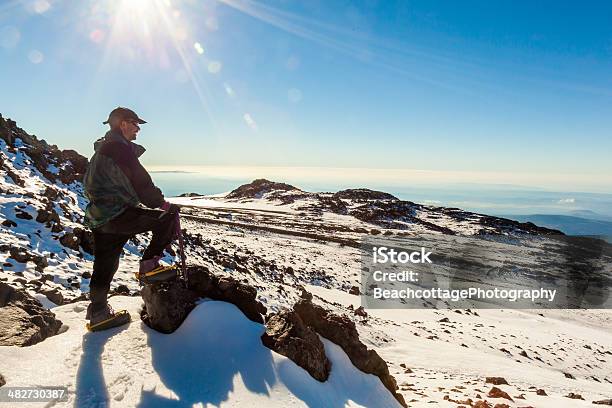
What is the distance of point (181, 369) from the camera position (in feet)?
14.3

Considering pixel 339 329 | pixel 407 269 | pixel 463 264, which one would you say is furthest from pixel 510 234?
pixel 339 329

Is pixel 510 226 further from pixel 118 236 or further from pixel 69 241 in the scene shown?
pixel 118 236

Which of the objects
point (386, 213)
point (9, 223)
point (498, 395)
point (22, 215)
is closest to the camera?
point (498, 395)

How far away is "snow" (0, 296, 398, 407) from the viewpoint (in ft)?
12.6

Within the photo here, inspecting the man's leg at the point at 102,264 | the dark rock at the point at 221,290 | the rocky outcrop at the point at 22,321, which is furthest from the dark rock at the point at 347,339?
the rocky outcrop at the point at 22,321

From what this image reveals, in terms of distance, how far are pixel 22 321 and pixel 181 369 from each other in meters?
2.35

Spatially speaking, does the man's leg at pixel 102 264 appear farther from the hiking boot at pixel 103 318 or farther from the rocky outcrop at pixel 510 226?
the rocky outcrop at pixel 510 226

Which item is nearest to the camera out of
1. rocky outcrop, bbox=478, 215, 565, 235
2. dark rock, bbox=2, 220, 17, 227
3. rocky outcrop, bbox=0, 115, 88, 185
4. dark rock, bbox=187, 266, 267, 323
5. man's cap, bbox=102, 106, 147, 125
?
man's cap, bbox=102, 106, 147, 125

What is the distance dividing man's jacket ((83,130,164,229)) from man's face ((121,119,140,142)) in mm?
102

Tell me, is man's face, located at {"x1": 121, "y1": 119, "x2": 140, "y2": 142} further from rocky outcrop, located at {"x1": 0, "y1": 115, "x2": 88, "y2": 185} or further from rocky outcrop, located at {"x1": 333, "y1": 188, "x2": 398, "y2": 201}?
rocky outcrop, located at {"x1": 333, "y1": 188, "x2": 398, "y2": 201}

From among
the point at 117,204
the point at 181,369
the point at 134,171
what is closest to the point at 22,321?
the point at 117,204

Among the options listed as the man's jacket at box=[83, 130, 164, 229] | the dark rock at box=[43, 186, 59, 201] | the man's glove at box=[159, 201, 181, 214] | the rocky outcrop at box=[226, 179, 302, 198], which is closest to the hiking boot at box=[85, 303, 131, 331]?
the man's jacket at box=[83, 130, 164, 229]

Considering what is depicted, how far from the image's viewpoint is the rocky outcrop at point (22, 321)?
4.45m

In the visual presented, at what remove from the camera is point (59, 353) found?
14.3 ft
